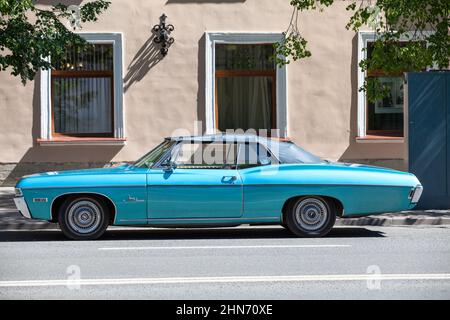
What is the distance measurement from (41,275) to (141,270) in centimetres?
97

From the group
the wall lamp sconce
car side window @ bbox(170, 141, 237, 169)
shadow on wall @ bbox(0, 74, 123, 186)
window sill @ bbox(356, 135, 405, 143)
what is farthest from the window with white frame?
car side window @ bbox(170, 141, 237, 169)

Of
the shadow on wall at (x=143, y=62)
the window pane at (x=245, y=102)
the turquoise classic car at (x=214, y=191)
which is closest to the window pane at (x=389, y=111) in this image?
the window pane at (x=245, y=102)

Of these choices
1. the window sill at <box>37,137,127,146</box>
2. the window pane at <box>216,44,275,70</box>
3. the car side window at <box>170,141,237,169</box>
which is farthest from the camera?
the window pane at <box>216,44,275,70</box>

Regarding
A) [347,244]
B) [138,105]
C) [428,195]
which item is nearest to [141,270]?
[347,244]

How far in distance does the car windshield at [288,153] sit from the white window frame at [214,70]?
744 centimetres

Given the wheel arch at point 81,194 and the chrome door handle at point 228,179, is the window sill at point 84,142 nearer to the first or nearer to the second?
the wheel arch at point 81,194

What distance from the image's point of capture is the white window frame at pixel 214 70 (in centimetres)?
2011

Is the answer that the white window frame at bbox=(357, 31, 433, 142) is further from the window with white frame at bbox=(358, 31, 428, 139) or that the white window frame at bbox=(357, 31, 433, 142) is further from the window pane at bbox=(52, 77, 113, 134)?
the window pane at bbox=(52, 77, 113, 134)

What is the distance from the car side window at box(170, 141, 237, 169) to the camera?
12.3 metres

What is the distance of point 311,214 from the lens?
12406mm

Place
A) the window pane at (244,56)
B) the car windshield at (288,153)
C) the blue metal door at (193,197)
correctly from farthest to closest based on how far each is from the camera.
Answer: the window pane at (244,56), the car windshield at (288,153), the blue metal door at (193,197)

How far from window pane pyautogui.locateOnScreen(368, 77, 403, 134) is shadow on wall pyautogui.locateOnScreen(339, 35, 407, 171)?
0.47m

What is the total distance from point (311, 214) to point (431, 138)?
3957 millimetres

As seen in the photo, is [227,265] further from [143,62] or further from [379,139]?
[379,139]
